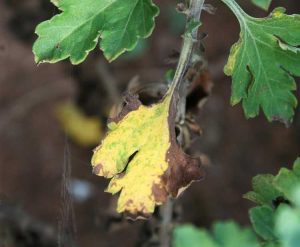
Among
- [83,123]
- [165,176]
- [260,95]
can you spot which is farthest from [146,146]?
[83,123]

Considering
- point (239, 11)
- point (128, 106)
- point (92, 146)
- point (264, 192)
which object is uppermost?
point (239, 11)

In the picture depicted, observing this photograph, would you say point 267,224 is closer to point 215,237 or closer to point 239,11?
point 215,237

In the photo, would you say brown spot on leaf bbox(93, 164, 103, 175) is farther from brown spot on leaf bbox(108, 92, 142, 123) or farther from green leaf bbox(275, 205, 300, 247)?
green leaf bbox(275, 205, 300, 247)

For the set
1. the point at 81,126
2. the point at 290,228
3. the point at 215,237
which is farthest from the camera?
the point at 81,126

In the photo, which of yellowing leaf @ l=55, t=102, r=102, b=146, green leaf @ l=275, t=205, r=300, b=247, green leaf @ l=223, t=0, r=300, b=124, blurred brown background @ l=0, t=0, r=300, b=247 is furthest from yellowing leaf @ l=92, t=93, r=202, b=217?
yellowing leaf @ l=55, t=102, r=102, b=146

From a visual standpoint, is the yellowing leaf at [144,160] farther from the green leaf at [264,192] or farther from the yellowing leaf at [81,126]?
the yellowing leaf at [81,126]

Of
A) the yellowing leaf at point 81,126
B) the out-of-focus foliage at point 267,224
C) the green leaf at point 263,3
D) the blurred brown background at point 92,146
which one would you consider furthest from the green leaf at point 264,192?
the yellowing leaf at point 81,126

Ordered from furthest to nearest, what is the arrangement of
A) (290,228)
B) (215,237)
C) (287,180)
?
(287,180) < (215,237) < (290,228)

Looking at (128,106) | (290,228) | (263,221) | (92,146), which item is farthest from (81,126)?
(290,228)
